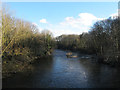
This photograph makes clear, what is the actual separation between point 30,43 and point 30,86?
15281 millimetres

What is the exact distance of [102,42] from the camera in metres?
24.2

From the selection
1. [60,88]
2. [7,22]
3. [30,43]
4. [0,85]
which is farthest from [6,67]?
[30,43]

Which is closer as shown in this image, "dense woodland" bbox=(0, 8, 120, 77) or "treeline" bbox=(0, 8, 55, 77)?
"treeline" bbox=(0, 8, 55, 77)

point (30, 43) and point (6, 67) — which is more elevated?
point (30, 43)

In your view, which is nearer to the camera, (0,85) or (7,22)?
(7,22)

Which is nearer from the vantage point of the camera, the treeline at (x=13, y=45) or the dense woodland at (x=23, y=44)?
the treeline at (x=13, y=45)

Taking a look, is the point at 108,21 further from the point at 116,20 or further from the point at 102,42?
the point at 102,42

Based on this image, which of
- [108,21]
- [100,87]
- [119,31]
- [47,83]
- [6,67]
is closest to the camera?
[100,87]

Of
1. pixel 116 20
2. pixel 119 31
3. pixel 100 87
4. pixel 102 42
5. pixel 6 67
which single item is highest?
pixel 116 20

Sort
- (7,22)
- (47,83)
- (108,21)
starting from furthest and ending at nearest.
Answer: (108,21)
(47,83)
(7,22)

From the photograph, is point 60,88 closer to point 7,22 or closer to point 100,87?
point 100,87

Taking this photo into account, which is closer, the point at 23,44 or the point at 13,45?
the point at 13,45

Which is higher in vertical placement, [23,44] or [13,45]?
[23,44]

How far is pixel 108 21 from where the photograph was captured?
21.8 metres
